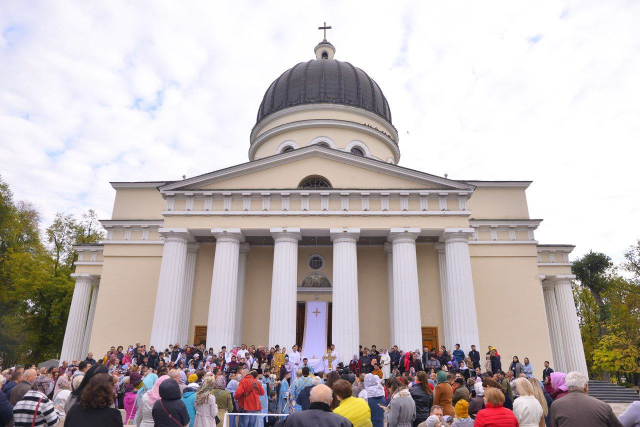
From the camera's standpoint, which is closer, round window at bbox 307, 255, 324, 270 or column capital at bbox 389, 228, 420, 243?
column capital at bbox 389, 228, 420, 243

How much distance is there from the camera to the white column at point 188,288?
2240 centimetres

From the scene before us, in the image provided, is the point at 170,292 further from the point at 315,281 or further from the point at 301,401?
the point at 301,401

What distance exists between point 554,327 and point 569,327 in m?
0.97

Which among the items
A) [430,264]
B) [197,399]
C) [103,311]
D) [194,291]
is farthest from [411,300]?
[103,311]

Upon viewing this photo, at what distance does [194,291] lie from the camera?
23.4 m

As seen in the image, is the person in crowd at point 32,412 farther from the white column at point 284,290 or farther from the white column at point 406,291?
the white column at point 406,291

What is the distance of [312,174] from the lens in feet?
75.8

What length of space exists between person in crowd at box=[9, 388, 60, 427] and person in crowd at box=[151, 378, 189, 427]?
3.92 feet

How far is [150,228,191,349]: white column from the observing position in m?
19.9

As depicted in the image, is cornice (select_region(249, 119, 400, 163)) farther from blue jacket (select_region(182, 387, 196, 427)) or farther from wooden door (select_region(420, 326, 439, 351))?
blue jacket (select_region(182, 387, 196, 427))

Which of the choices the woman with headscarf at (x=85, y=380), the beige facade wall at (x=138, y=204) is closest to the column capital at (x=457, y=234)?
the beige facade wall at (x=138, y=204)

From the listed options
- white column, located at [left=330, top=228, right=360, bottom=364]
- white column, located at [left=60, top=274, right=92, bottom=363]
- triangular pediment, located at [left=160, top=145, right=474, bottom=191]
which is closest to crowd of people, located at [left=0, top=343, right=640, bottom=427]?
white column, located at [left=330, top=228, right=360, bottom=364]

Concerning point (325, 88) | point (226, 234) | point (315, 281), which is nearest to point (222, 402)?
point (226, 234)

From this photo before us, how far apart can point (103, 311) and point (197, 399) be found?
18.9m
